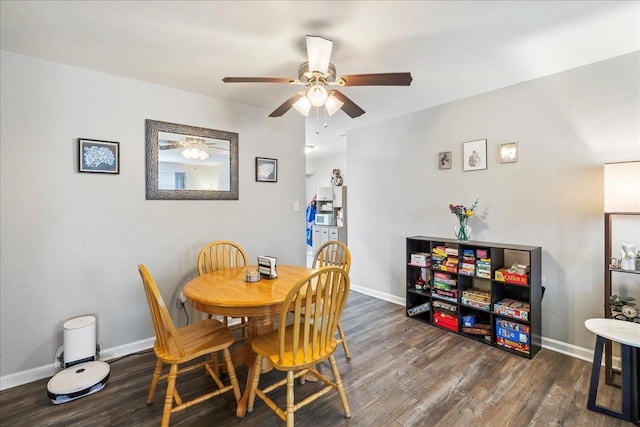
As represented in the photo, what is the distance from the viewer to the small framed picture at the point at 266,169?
11.3 feet

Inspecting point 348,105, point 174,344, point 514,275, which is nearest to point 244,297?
point 174,344

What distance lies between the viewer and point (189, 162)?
2.94 m

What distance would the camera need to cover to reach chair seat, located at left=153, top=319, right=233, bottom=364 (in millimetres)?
1675

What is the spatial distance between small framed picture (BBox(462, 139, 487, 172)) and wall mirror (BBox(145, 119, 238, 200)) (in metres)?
2.53

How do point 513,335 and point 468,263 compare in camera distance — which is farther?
point 468,263

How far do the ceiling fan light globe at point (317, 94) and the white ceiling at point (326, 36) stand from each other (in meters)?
0.36

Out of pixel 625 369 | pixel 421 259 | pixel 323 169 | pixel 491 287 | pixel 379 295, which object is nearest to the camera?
pixel 625 369

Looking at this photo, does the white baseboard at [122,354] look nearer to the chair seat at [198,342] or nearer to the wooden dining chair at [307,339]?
the chair seat at [198,342]

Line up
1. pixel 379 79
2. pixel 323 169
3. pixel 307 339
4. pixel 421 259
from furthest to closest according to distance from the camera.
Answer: pixel 323 169 < pixel 421 259 < pixel 379 79 < pixel 307 339

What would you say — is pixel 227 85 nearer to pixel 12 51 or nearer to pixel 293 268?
pixel 12 51

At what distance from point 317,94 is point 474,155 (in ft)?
6.64

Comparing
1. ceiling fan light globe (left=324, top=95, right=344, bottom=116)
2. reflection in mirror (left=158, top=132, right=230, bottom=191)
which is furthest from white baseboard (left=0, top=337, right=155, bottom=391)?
ceiling fan light globe (left=324, top=95, right=344, bottom=116)

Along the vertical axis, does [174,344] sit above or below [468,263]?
below

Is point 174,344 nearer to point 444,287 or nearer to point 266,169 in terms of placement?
point 266,169
